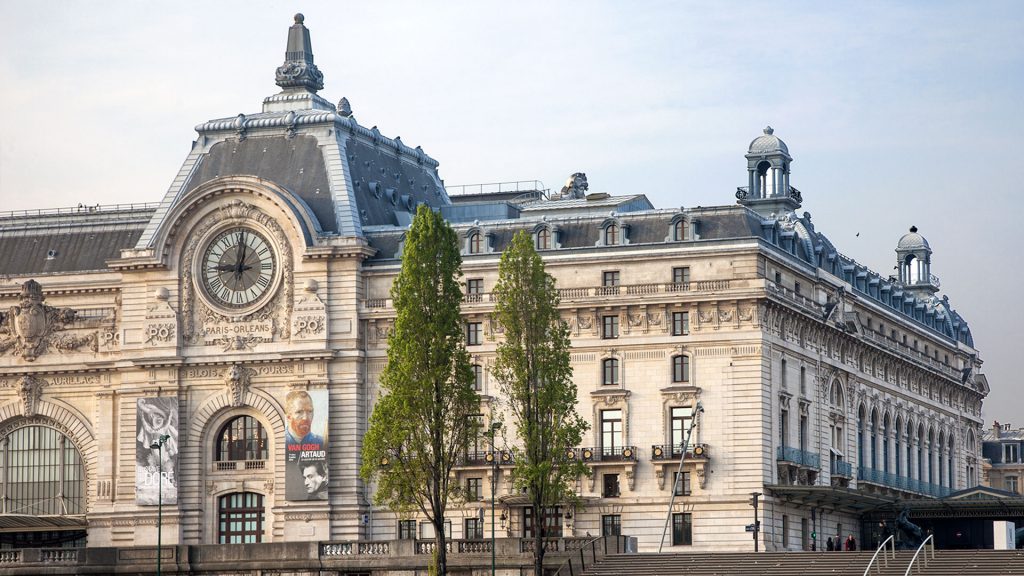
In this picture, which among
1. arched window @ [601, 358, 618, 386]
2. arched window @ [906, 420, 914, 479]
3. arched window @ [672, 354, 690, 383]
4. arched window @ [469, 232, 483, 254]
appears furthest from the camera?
arched window @ [906, 420, 914, 479]

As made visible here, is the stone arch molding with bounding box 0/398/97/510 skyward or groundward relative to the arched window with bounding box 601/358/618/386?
groundward

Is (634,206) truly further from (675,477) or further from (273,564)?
(273,564)

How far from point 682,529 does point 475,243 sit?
18.1 metres

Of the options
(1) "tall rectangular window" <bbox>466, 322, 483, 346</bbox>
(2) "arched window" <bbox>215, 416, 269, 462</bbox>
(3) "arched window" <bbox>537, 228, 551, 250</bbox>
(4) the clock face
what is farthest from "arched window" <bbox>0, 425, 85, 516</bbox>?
(3) "arched window" <bbox>537, 228, 551, 250</bbox>

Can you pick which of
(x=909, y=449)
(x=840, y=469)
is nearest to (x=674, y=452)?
(x=840, y=469)

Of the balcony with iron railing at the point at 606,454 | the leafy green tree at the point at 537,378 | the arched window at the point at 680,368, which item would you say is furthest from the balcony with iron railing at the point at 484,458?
the leafy green tree at the point at 537,378

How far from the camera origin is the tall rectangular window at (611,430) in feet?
354

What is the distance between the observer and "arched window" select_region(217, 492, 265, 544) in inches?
4456

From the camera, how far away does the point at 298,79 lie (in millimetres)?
123250

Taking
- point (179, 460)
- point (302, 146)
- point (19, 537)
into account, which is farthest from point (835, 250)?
point (19, 537)

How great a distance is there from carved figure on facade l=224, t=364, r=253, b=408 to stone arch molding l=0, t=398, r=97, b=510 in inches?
362

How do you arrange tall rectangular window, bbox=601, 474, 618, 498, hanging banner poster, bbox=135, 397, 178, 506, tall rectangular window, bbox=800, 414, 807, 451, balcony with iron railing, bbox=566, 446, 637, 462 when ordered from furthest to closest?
hanging banner poster, bbox=135, 397, 178, 506 → tall rectangular window, bbox=800, 414, 807, 451 → tall rectangular window, bbox=601, 474, 618, 498 → balcony with iron railing, bbox=566, 446, 637, 462

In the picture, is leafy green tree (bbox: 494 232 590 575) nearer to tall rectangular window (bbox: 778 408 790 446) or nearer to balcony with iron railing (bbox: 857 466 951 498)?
tall rectangular window (bbox: 778 408 790 446)

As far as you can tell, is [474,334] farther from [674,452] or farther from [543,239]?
[674,452]
